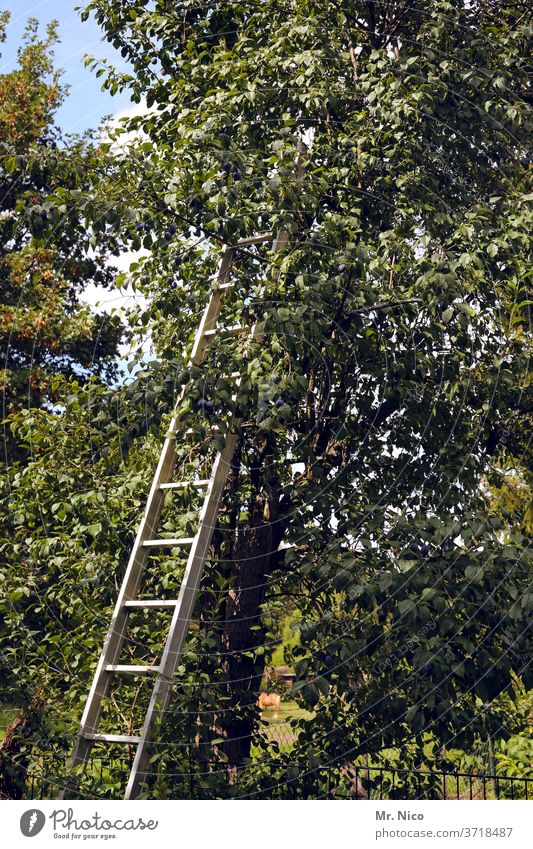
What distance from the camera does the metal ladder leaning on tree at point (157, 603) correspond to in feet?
16.5

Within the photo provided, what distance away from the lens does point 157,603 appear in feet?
16.7

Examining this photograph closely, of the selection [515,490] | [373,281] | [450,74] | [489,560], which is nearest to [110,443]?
[373,281]

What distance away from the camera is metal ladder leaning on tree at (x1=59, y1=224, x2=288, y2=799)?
503 cm

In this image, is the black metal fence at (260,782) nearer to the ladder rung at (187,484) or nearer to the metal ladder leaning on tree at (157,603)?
the metal ladder leaning on tree at (157,603)

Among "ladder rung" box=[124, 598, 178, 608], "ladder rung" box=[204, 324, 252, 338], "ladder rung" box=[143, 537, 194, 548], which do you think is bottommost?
"ladder rung" box=[124, 598, 178, 608]

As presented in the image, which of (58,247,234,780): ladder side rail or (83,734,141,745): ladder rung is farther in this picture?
(58,247,234,780): ladder side rail

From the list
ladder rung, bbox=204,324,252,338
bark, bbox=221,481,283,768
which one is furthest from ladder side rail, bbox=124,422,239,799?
bark, bbox=221,481,283,768

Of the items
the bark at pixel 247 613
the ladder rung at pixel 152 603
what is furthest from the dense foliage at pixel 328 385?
the ladder rung at pixel 152 603

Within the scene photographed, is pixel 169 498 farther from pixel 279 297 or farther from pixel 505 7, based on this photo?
pixel 505 7

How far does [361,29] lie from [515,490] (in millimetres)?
5573

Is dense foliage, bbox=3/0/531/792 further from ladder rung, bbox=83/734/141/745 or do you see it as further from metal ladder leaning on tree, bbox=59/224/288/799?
ladder rung, bbox=83/734/141/745

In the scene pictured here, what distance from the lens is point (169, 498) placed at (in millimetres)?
5688
